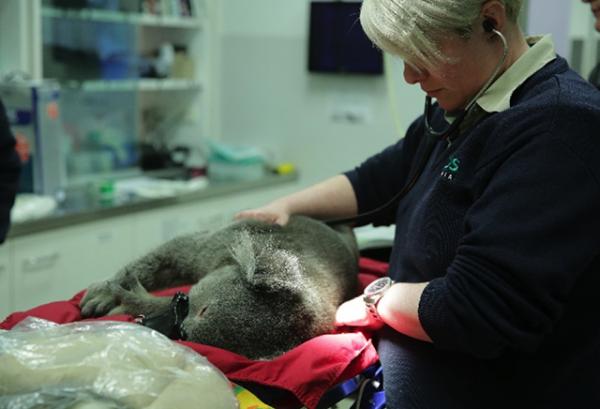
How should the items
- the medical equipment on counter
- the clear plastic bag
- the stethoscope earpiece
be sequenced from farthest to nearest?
the medical equipment on counter < the stethoscope earpiece < the clear plastic bag

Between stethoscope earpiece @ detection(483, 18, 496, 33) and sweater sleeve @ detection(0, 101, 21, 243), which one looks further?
sweater sleeve @ detection(0, 101, 21, 243)

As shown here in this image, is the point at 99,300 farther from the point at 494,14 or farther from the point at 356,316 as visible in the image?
the point at 494,14

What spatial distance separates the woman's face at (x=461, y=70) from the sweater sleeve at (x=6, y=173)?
1314 millimetres

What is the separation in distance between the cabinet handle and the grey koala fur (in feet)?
4.23

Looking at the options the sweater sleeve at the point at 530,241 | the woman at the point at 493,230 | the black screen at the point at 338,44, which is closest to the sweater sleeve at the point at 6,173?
the woman at the point at 493,230

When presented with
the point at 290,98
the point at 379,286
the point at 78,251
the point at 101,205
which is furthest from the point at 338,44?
the point at 379,286

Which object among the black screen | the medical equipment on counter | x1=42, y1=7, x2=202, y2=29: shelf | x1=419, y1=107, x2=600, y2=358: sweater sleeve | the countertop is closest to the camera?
x1=419, y1=107, x2=600, y2=358: sweater sleeve

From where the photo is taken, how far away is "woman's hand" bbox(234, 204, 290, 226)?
5.23 ft

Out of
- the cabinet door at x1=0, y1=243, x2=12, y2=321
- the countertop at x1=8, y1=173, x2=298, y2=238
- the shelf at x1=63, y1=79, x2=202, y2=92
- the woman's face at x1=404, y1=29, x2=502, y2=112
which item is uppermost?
the woman's face at x1=404, y1=29, x2=502, y2=112

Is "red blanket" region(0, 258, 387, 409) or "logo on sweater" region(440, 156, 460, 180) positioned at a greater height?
"logo on sweater" region(440, 156, 460, 180)

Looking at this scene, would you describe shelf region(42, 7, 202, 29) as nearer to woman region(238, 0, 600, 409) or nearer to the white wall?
the white wall

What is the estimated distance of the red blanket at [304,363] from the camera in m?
1.12

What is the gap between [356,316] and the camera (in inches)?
52.6

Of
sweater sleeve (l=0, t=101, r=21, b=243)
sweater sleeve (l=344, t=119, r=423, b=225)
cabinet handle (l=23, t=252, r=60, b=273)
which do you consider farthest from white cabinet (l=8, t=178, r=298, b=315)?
sweater sleeve (l=344, t=119, r=423, b=225)
